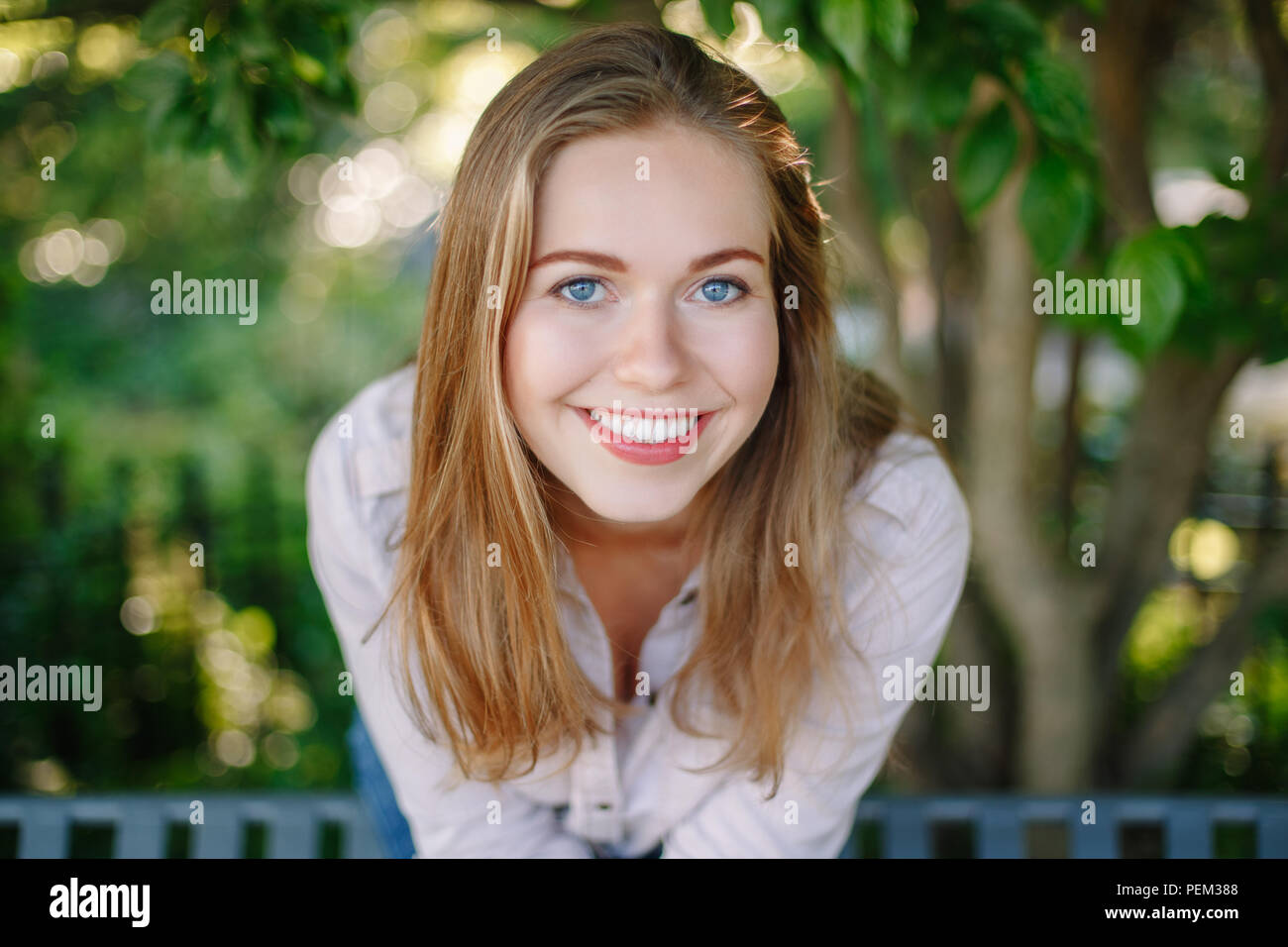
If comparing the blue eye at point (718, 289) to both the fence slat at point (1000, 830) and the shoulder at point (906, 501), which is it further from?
the fence slat at point (1000, 830)

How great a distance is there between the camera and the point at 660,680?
1674 mm

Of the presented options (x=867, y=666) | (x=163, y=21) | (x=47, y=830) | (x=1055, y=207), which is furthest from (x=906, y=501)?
(x=47, y=830)

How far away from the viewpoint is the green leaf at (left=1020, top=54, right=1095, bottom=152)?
1.47 meters

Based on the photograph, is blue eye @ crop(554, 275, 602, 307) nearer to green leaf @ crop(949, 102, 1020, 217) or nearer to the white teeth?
the white teeth

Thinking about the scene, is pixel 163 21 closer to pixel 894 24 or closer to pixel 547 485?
pixel 547 485

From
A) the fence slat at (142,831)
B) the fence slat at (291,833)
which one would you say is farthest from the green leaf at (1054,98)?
the fence slat at (142,831)

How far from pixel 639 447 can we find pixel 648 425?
4 cm

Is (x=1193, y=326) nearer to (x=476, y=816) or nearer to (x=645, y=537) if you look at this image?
(x=645, y=537)

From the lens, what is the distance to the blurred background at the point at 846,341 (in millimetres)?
1597

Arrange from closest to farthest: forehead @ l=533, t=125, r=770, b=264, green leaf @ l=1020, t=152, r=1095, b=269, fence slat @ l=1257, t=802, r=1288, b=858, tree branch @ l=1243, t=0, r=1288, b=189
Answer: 1. forehead @ l=533, t=125, r=770, b=264
2. green leaf @ l=1020, t=152, r=1095, b=269
3. fence slat @ l=1257, t=802, r=1288, b=858
4. tree branch @ l=1243, t=0, r=1288, b=189

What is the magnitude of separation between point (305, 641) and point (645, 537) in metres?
2.07

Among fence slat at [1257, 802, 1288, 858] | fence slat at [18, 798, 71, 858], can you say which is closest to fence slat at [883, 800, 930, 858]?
fence slat at [1257, 802, 1288, 858]

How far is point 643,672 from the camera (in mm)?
1653
